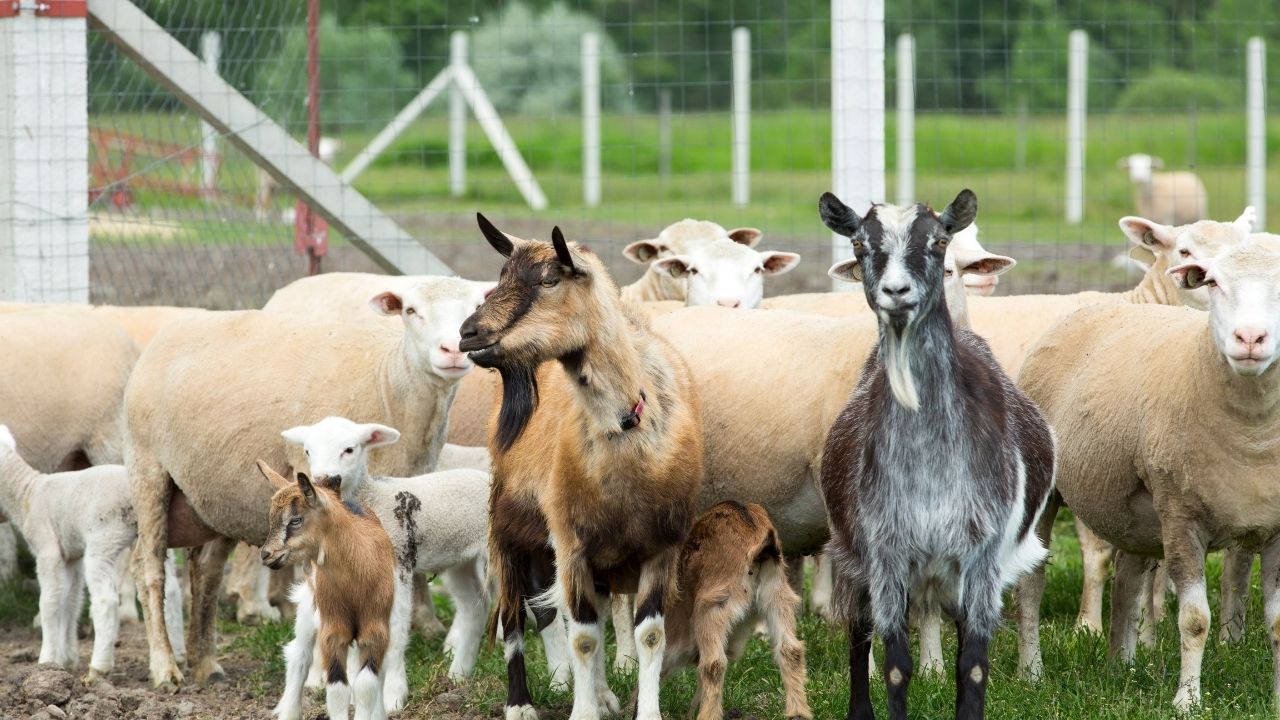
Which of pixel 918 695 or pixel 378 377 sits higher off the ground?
pixel 378 377

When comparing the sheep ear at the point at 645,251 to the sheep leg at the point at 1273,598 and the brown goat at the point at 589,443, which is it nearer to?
the brown goat at the point at 589,443

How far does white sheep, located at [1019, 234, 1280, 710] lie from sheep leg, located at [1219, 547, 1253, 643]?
67 cm

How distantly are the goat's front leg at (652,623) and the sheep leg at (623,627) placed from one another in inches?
49.1

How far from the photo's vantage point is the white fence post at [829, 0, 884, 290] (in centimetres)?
966

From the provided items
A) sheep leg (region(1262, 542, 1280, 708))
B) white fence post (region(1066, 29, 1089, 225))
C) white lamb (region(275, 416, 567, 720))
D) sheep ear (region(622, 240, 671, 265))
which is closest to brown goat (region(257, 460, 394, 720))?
white lamb (region(275, 416, 567, 720))

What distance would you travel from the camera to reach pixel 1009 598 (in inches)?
327

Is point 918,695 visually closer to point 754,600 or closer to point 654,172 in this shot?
point 754,600

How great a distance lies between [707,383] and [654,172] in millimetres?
21660

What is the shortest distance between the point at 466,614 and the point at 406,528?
24.5 inches

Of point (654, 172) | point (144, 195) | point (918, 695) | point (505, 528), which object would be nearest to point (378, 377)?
point (505, 528)

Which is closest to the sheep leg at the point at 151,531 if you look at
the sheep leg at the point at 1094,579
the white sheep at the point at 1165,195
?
the sheep leg at the point at 1094,579

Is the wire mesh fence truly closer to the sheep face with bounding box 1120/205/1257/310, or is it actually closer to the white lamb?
the sheep face with bounding box 1120/205/1257/310

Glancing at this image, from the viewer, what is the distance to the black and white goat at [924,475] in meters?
5.44

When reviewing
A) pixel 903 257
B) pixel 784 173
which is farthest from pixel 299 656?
pixel 784 173
